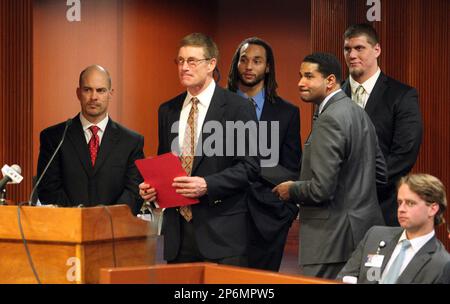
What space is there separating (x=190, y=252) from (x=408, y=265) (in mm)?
1245

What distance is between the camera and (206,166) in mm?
4699

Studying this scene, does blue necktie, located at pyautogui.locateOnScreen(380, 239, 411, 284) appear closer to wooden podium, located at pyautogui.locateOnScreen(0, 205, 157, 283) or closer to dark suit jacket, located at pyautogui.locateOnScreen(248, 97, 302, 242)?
wooden podium, located at pyautogui.locateOnScreen(0, 205, 157, 283)

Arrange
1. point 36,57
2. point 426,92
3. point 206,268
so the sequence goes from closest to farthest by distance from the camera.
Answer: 1. point 206,268
2. point 426,92
3. point 36,57

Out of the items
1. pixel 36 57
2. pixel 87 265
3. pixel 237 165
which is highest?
pixel 36 57

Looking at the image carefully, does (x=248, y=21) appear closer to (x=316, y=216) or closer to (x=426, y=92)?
(x=426, y=92)

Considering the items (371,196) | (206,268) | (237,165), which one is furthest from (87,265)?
(371,196)

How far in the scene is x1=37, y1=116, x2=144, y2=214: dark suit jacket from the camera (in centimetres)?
500

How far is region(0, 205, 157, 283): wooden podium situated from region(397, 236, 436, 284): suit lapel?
3.97 feet

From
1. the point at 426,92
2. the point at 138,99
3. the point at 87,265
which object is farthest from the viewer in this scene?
the point at 138,99

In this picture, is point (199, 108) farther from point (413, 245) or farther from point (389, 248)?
point (413, 245)

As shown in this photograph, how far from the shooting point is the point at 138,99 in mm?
9977

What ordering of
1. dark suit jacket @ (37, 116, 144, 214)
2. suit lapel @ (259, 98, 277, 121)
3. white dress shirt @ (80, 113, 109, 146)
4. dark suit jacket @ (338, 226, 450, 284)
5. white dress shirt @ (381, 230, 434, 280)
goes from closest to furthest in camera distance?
dark suit jacket @ (338, 226, 450, 284) < white dress shirt @ (381, 230, 434, 280) < dark suit jacket @ (37, 116, 144, 214) < white dress shirt @ (80, 113, 109, 146) < suit lapel @ (259, 98, 277, 121)

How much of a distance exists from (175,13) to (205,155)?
5.77 m

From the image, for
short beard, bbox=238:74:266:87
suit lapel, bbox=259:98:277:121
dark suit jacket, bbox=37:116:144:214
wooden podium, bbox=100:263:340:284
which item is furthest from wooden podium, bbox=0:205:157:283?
short beard, bbox=238:74:266:87
